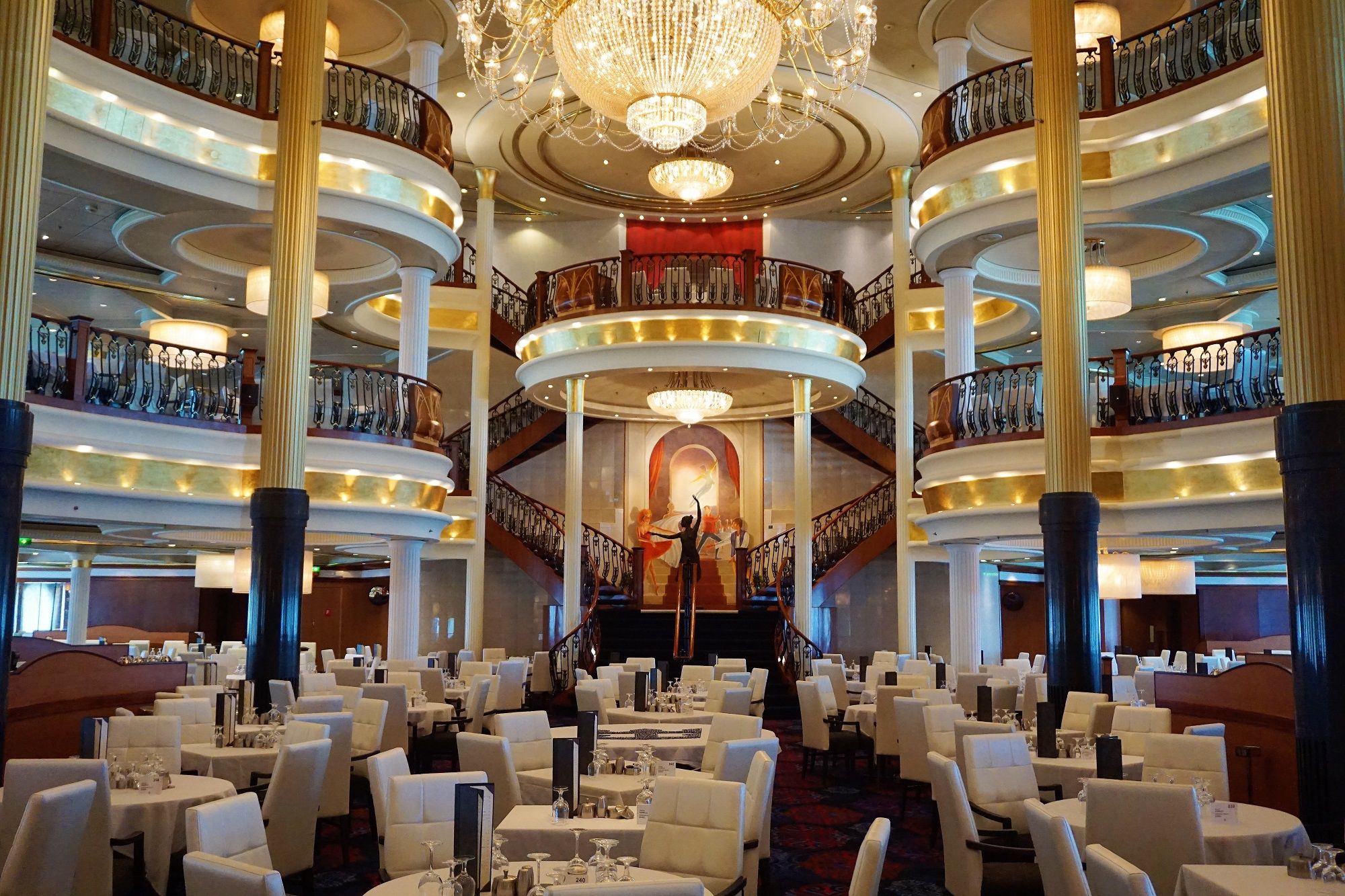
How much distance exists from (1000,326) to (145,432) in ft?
35.7

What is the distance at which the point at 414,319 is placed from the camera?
1406 cm

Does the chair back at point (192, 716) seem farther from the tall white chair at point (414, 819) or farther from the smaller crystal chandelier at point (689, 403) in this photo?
the smaller crystal chandelier at point (689, 403)

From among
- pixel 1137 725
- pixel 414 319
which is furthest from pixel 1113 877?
pixel 414 319

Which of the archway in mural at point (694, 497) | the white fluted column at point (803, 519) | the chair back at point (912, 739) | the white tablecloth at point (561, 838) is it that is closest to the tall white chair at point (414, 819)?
the white tablecloth at point (561, 838)

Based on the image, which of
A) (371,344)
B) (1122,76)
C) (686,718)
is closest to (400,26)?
(371,344)

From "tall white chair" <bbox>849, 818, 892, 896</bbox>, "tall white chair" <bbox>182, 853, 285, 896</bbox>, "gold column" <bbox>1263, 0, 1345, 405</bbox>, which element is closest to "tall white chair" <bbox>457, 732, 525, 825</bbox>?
"tall white chair" <bbox>182, 853, 285, 896</bbox>

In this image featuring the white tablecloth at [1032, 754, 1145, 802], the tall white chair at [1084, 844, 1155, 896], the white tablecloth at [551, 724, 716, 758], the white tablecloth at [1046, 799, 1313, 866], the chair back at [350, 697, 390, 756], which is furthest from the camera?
the chair back at [350, 697, 390, 756]

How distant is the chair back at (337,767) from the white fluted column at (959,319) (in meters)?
8.34

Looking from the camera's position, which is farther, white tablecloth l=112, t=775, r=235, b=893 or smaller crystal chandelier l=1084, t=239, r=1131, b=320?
smaller crystal chandelier l=1084, t=239, r=1131, b=320

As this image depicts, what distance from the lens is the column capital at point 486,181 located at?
17547mm

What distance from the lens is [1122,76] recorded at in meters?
11.6

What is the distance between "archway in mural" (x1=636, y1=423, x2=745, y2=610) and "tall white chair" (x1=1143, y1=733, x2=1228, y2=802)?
1459cm

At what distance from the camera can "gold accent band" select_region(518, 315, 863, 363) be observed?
15.6 meters

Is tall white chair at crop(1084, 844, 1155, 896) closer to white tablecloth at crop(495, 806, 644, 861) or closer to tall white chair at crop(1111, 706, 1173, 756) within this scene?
white tablecloth at crop(495, 806, 644, 861)
